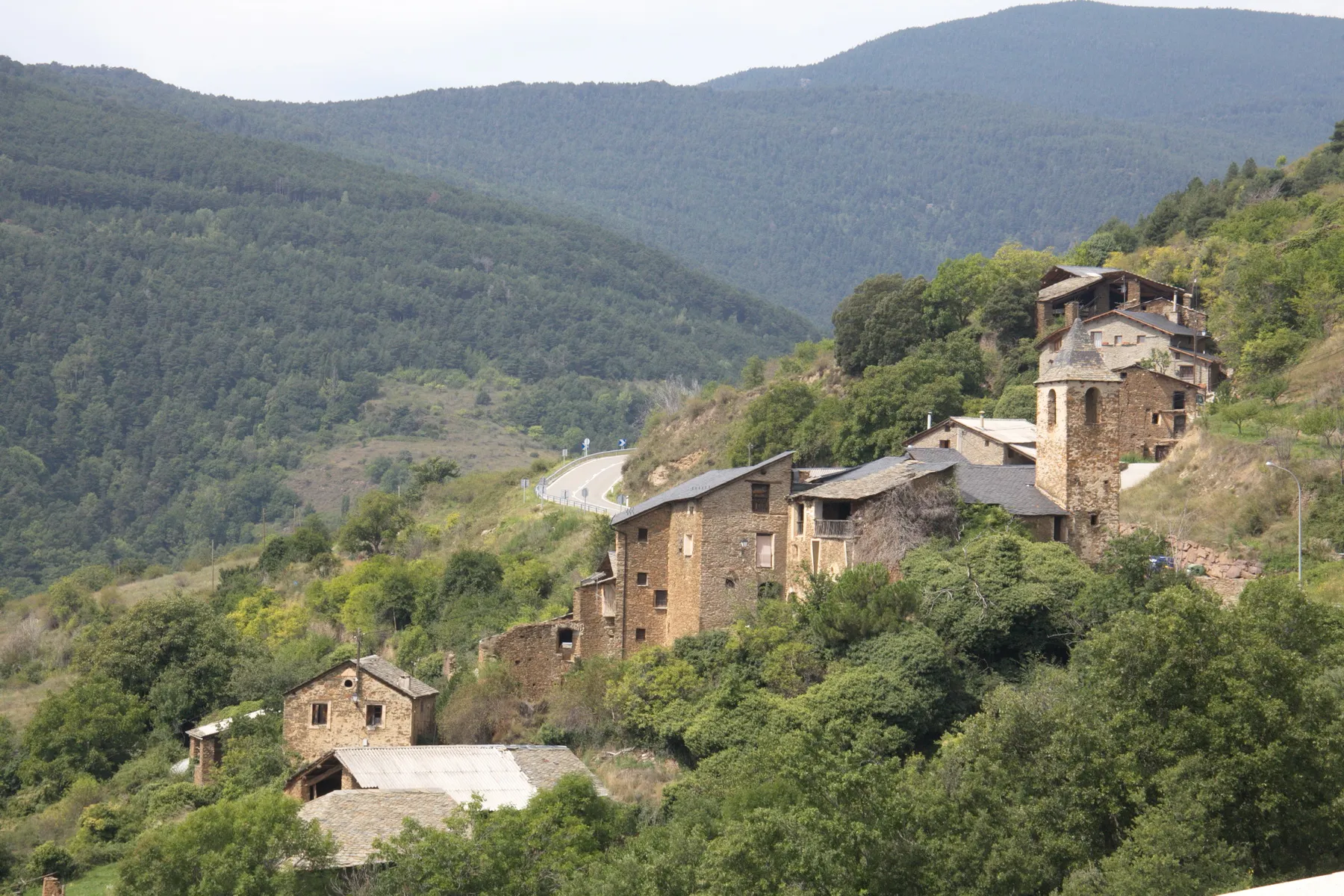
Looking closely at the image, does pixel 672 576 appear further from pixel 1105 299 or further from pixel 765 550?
pixel 1105 299

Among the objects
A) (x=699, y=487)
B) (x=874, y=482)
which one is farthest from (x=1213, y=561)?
(x=699, y=487)

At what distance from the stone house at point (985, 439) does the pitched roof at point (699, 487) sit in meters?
9.11

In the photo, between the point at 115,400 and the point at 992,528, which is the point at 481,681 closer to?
the point at 992,528

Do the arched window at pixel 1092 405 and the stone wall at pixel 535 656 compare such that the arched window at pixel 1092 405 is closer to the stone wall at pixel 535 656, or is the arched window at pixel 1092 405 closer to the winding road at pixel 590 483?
the stone wall at pixel 535 656

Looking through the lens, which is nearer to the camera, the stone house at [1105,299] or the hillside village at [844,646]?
the hillside village at [844,646]

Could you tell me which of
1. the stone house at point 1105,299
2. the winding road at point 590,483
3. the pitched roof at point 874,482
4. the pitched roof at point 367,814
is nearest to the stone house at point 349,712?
the pitched roof at point 367,814

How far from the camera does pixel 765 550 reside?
45.1 m

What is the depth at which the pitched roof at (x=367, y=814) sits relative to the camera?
116ft

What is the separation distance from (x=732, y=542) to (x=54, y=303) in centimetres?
15764

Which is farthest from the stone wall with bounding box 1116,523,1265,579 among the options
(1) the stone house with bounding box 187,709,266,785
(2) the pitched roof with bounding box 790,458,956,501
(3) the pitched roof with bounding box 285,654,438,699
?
(1) the stone house with bounding box 187,709,266,785

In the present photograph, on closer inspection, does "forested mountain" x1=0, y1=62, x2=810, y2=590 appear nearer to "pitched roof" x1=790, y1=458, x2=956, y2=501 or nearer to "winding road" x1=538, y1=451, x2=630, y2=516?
"winding road" x1=538, y1=451, x2=630, y2=516

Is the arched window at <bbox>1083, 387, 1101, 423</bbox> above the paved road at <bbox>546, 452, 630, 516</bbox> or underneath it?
above

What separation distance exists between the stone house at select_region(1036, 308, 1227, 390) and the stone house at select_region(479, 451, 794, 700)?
63.1ft

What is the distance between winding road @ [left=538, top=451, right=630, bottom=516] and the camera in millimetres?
76750
